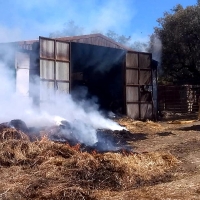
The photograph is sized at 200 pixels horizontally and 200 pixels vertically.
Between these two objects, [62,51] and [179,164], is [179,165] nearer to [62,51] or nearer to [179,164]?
[179,164]

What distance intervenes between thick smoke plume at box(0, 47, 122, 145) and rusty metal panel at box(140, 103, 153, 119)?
351 centimetres

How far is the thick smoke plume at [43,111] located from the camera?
10.9 metres

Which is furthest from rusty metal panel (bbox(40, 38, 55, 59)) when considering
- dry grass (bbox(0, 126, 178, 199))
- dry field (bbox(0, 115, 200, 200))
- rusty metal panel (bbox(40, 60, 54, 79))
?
dry grass (bbox(0, 126, 178, 199))

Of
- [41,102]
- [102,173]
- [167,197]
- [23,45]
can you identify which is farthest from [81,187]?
[23,45]

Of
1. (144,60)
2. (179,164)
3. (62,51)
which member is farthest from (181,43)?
(179,164)

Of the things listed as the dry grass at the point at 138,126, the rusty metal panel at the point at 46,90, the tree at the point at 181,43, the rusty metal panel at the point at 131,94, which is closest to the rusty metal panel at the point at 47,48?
the rusty metal panel at the point at 46,90

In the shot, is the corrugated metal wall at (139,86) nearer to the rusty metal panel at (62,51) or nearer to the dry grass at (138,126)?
the dry grass at (138,126)

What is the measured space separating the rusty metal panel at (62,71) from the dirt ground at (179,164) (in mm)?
3410

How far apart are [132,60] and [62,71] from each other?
15.6 feet

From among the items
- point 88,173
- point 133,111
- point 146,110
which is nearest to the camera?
point 88,173

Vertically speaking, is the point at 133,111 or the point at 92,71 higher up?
the point at 92,71

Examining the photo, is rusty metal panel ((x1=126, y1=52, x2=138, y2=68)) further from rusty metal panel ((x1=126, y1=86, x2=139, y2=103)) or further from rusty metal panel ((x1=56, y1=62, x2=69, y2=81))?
rusty metal panel ((x1=56, y1=62, x2=69, y2=81))

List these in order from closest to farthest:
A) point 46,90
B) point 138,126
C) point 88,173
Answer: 1. point 88,173
2. point 46,90
3. point 138,126

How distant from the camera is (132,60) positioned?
18719 millimetres
